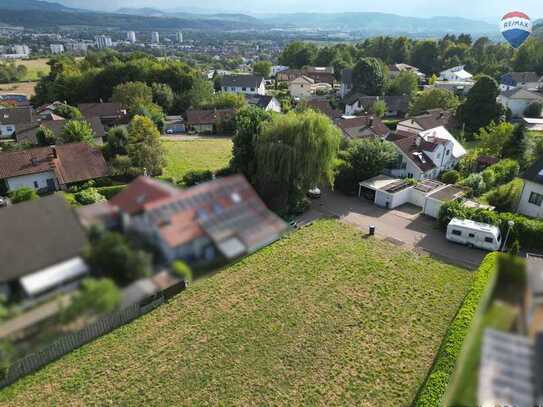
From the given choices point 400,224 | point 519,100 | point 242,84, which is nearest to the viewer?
point 400,224

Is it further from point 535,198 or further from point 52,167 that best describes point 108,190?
point 535,198

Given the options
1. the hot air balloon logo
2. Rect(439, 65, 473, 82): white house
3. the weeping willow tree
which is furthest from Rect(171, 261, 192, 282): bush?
Rect(439, 65, 473, 82): white house

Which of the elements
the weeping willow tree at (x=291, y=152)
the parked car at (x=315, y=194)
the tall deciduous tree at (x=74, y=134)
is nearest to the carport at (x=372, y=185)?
the parked car at (x=315, y=194)

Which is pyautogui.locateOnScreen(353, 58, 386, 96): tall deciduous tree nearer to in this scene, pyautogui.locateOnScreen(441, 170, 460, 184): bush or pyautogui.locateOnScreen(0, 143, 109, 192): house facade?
pyautogui.locateOnScreen(441, 170, 460, 184): bush

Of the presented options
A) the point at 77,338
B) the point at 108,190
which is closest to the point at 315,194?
the point at 108,190

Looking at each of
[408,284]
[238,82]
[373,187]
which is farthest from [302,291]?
[238,82]

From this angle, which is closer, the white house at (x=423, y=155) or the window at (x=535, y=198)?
the window at (x=535, y=198)

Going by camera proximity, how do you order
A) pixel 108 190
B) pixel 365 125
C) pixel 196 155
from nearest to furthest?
pixel 108 190 → pixel 196 155 → pixel 365 125

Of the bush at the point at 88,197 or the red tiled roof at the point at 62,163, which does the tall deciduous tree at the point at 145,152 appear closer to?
the red tiled roof at the point at 62,163
